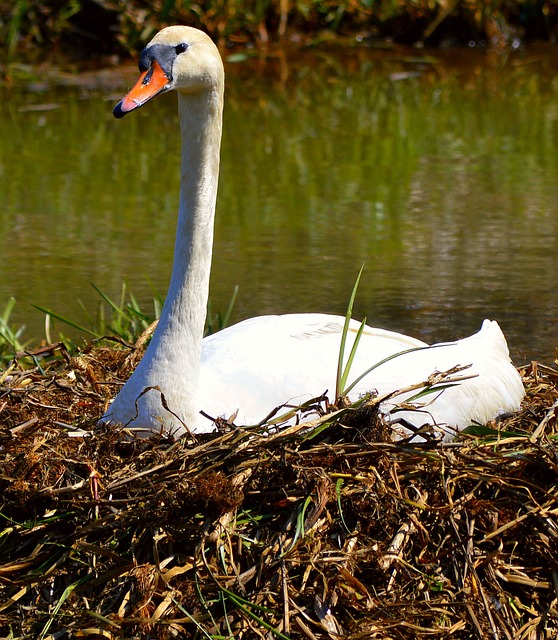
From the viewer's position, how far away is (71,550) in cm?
347

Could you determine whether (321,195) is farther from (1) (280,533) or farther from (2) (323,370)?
(1) (280,533)

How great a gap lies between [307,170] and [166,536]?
5645 mm

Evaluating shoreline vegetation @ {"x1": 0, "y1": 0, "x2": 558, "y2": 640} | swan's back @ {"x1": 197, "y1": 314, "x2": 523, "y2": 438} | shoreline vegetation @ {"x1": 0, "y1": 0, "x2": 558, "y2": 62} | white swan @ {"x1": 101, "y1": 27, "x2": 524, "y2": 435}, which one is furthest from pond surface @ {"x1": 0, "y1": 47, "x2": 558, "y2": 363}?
shoreline vegetation @ {"x1": 0, "y1": 0, "x2": 558, "y2": 640}

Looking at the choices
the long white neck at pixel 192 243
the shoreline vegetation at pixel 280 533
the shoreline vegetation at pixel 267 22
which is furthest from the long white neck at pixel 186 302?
the shoreline vegetation at pixel 267 22

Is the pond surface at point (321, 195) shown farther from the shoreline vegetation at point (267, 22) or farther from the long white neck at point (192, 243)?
the long white neck at point (192, 243)

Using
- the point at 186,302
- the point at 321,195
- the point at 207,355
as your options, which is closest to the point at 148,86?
the point at 186,302

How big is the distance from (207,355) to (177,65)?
1188 millimetres

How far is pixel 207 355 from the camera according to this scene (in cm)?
443

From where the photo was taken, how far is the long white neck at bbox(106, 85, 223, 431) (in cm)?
386

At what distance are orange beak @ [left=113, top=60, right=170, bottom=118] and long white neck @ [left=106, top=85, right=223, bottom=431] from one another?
0.21 metres

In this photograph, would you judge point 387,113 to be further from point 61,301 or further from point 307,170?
point 61,301

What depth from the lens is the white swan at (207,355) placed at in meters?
3.79

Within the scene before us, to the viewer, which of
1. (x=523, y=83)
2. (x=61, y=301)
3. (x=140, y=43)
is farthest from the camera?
(x=140, y=43)

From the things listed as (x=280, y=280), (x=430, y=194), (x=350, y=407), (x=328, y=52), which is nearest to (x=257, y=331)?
(x=350, y=407)
